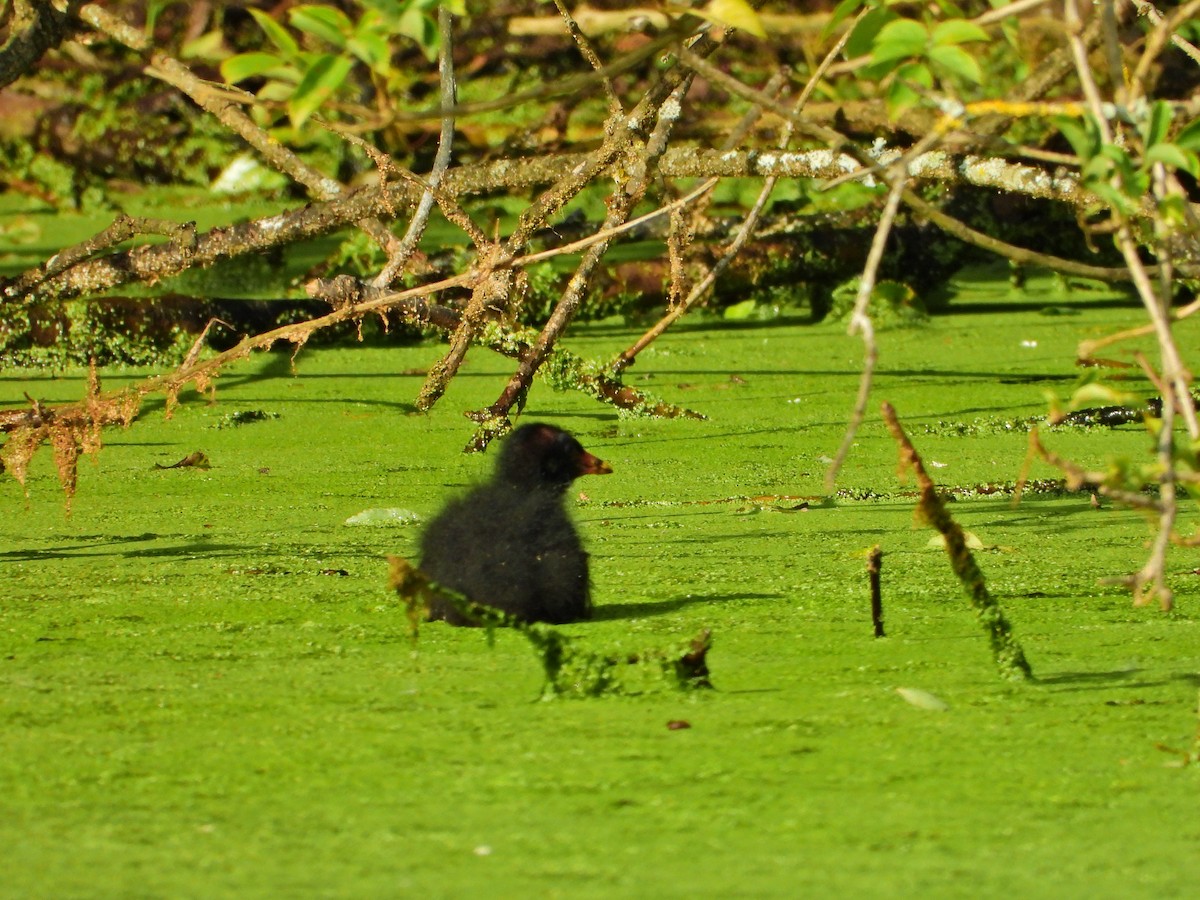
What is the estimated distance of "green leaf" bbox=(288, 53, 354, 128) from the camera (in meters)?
1.75

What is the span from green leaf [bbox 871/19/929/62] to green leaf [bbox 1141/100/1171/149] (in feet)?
0.79

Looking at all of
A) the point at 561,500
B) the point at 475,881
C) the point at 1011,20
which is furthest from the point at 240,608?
the point at 1011,20

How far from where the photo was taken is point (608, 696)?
2.33m

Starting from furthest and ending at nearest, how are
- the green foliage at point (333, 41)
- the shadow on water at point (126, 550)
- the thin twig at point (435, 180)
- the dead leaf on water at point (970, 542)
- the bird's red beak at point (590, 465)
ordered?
the thin twig at point (435, 180), the bird's red beak at point (590, 465), the dead leaf on water at point (970, 542), the shadow on water at point (126, 550), the green foliage at point (333, 41)

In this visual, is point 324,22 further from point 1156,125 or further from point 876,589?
point 876,589

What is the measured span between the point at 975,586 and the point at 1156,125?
79 centimetres

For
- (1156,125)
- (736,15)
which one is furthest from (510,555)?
(1156,125)

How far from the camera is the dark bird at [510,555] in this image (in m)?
2.86

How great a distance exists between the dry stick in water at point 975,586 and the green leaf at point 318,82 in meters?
0.87

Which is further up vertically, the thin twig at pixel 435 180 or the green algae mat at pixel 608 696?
the thin twig at pixel 435 180

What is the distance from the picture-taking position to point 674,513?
3.79 meters

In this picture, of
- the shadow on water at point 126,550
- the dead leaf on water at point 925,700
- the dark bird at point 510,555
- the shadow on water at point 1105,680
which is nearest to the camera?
the dead leaf on water at point 925,700

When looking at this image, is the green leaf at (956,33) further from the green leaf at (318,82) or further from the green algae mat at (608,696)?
the green algae mat at (608,696)

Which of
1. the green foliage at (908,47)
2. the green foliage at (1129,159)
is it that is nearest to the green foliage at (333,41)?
the green foliage at (908,47)
